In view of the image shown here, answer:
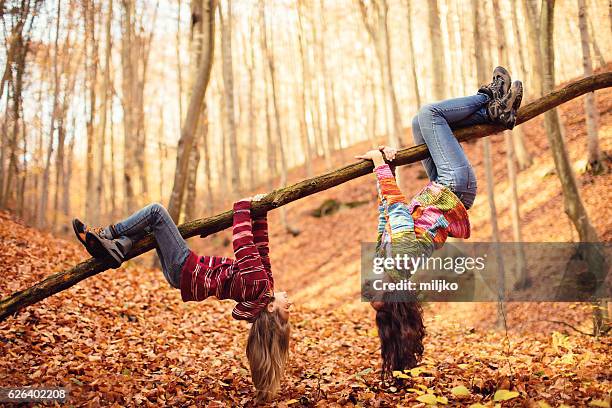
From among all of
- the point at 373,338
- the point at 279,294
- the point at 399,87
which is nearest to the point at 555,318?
the point at 373,338

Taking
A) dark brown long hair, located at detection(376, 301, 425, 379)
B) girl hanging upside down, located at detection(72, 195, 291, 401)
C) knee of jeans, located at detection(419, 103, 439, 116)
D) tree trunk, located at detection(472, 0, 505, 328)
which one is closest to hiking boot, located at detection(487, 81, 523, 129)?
knee of jeans, located at detection(419, 103, 439, 116)

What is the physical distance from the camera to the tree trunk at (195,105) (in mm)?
9688

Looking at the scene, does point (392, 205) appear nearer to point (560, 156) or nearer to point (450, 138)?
point (450, 138)

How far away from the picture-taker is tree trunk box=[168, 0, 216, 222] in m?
9.69

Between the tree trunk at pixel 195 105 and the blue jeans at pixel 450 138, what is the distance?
599cm

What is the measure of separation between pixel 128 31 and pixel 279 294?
53.3ft

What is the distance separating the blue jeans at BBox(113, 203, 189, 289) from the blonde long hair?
0.94 m

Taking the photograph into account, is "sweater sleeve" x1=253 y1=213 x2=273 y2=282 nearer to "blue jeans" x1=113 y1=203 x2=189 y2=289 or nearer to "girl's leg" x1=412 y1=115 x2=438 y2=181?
"blue jeans" x1=113 y1=203 x2=189 y2=289

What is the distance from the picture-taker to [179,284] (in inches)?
177

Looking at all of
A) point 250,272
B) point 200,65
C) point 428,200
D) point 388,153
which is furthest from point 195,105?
point 428,200

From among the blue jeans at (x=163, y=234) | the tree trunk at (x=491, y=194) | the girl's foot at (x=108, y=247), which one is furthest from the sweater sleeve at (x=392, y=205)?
the tree trunk at (x=491, y=194)

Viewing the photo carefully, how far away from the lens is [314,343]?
743 cm

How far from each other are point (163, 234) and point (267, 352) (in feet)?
4.94

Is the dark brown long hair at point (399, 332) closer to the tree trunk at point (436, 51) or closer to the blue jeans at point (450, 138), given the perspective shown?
the blue jeans at point (450, 138)
